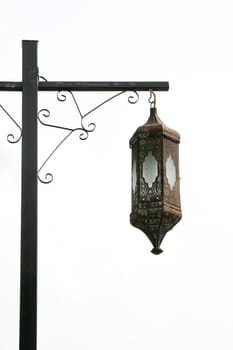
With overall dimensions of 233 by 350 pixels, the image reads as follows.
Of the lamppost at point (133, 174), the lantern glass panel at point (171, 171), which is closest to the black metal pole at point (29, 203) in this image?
the lamppost at point (133, 174)

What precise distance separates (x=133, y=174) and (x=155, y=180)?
0.30 metres

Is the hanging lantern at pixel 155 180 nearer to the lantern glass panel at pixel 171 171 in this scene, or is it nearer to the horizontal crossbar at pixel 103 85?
the lantern glass panel at pixel 171 171

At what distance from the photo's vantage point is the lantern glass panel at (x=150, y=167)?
8.62 metres

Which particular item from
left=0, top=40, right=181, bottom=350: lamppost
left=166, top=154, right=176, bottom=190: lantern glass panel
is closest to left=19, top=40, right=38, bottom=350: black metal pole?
left=0, top=40, right=181, bottom=350: lamppost

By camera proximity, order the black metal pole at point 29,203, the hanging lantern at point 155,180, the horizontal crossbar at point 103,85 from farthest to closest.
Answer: the horizontal crossbar at point 103,85
the hanging lantern at point 155,180
the black metal pole at point 29,203

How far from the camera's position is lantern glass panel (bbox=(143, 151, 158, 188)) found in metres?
8.62

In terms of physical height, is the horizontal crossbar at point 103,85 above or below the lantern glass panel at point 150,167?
above

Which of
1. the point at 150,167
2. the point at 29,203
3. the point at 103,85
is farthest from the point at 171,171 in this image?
the point at 29,203

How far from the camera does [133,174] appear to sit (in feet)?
29.0

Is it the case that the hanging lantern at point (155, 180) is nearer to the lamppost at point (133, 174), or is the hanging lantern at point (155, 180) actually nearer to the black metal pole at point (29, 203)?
the lamppost at point (133, 174)

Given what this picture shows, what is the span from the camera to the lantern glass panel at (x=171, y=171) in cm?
867

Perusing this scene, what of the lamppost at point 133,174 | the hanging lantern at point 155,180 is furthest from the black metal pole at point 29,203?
the hanging lantern at point 155,180

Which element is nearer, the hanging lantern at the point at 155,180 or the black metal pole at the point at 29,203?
the black metal pole at the point at 29,203

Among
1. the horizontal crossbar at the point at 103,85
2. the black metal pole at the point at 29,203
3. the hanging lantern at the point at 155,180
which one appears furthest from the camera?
the horizontal crossbar at the point at 103,85
